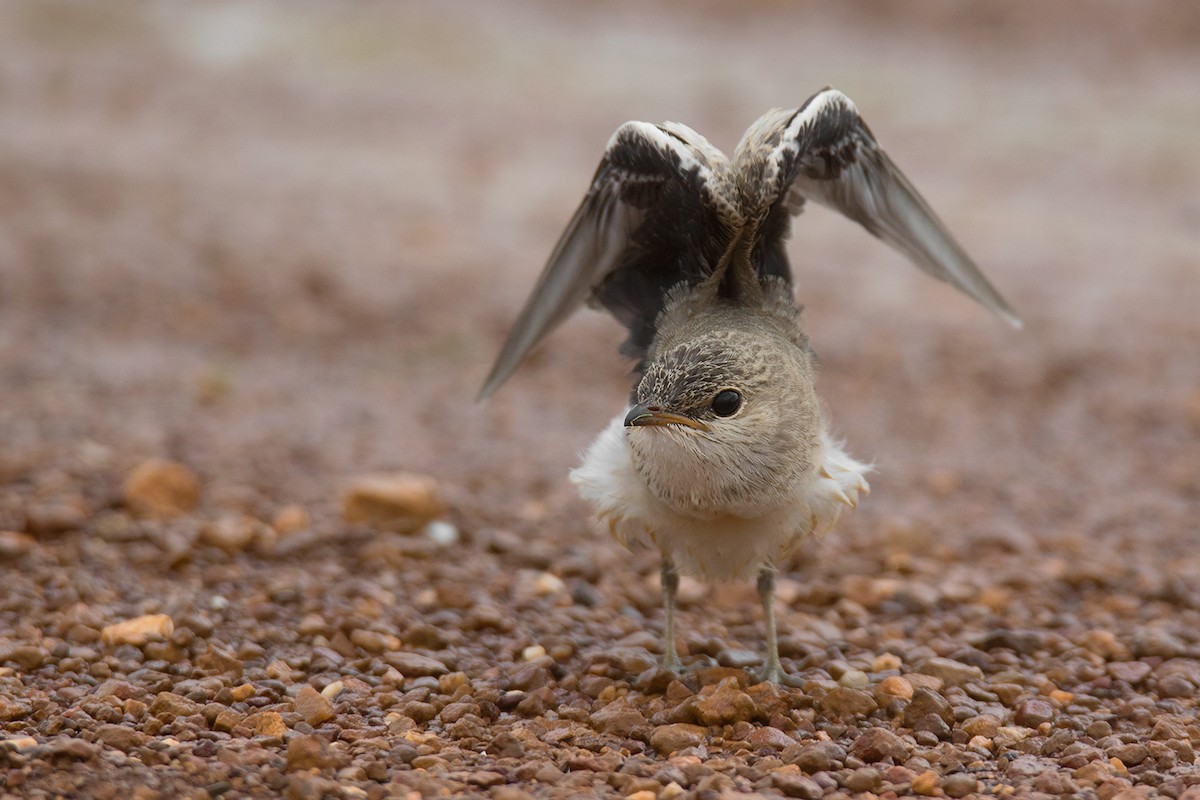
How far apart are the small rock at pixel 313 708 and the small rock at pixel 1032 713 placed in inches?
99.4

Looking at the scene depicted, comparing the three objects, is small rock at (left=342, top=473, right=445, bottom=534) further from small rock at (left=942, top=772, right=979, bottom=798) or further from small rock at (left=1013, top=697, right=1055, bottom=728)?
small rock at (left=942, top=772, right=979, bottom=798)

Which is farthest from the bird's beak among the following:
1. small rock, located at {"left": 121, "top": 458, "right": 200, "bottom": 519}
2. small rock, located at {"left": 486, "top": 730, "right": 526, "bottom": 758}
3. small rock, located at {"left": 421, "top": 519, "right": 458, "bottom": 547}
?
small rock, located at {"left": 121, "top": 458, "right": 200, "bottom": 519}

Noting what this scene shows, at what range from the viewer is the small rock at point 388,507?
6789mm

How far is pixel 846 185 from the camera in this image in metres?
5.97

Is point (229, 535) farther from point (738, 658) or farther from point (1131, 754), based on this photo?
point (1131, 754)

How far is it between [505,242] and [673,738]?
8045 mm

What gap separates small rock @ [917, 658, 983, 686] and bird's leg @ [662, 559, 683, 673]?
3.28 ft

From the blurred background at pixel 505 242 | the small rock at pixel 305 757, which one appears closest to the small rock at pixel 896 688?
the small rock at pixel 305 757

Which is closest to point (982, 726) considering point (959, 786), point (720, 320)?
point (959, 786)

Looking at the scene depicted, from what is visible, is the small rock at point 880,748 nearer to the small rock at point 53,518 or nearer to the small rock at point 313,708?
the small rock at point 313,708

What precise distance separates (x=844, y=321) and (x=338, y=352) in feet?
13.5

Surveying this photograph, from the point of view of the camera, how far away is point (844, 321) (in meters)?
10.7

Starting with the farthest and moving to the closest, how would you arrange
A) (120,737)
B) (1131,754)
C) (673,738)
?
(673,738) < (1131,754) < (120,737)

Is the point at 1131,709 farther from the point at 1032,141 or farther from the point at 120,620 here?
the point at 1032,141
